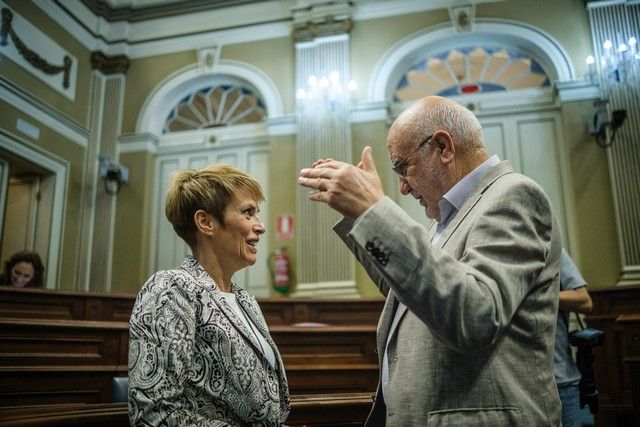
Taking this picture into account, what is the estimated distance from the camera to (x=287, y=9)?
763 cm

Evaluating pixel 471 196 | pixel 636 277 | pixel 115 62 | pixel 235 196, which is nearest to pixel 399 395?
pixel 471 196

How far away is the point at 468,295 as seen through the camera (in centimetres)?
104

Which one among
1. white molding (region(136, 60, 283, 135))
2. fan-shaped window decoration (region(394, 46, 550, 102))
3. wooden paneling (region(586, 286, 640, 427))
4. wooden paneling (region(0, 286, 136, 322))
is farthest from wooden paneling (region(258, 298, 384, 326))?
white molding (region(136, 60, 283, 135))

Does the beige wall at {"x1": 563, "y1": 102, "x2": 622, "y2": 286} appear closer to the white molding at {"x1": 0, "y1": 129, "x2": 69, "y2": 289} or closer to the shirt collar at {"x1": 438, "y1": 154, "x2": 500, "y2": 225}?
the shirt collar at {"x1": 438, "y1": 154, "x2": 500, "y2": 225}

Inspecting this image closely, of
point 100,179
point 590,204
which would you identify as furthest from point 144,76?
point 590,204

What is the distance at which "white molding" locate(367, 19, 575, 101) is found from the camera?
6.76 m

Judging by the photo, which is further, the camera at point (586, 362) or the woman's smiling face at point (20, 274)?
the woman's smiling face at point (20, 274)

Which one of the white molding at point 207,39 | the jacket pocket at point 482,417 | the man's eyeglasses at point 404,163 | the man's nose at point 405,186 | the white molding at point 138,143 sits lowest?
the jacket pocket at point 482,417

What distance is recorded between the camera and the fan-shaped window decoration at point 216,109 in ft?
25.7

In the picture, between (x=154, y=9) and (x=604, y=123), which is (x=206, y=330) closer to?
(x=604, y=123)

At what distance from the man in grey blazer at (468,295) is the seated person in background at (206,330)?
37 centimetres

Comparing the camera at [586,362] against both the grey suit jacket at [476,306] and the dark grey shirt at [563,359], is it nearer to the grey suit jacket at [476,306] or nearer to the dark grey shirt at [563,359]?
the dark grey shirt at [563,359]

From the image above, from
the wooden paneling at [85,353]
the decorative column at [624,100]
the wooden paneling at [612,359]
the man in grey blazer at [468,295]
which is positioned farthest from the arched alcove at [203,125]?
the man in grey blazer at [468,295]

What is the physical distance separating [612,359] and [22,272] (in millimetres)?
4927
